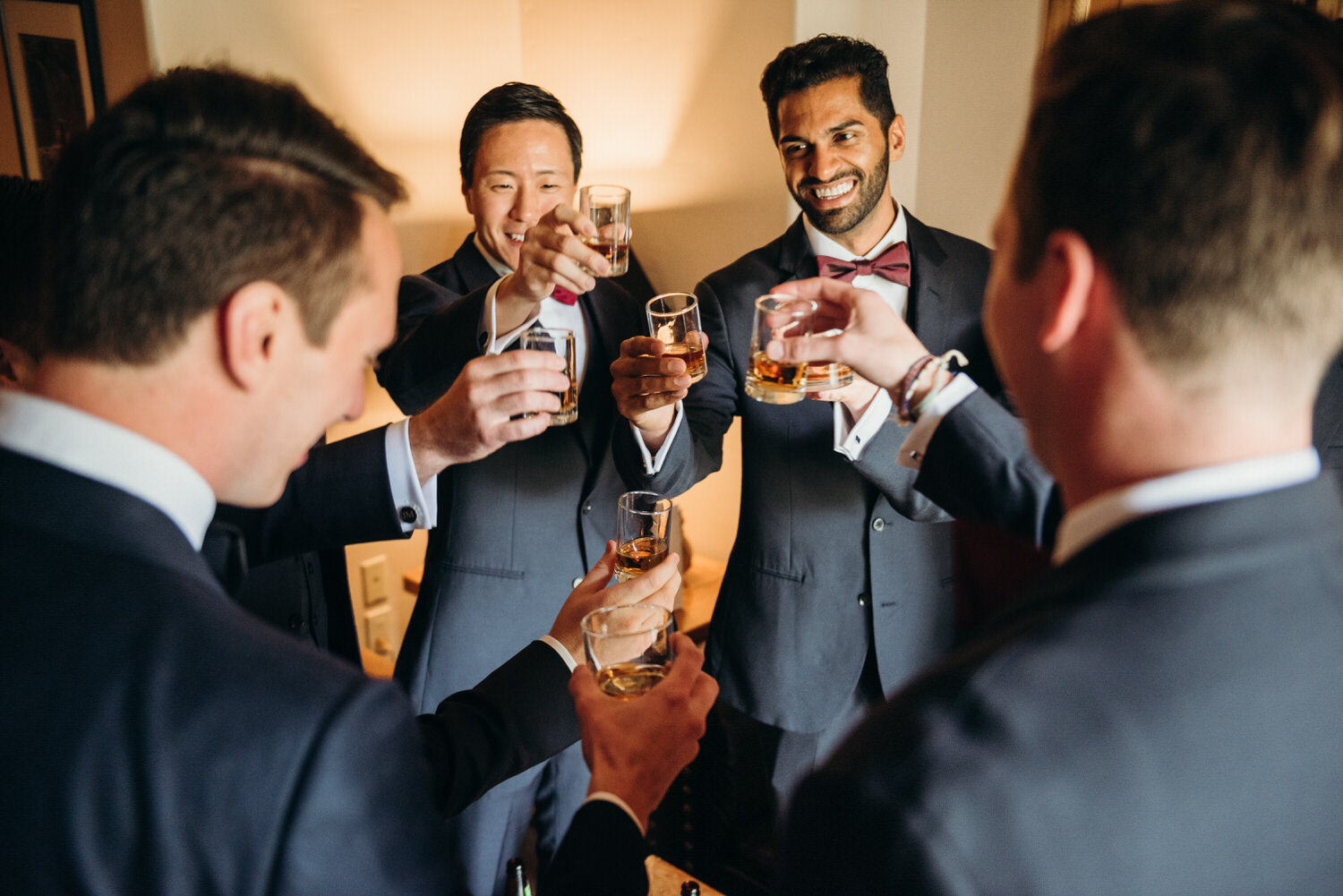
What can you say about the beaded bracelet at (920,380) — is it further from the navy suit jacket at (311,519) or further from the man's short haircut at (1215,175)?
the navy suit jacket at (311,519)

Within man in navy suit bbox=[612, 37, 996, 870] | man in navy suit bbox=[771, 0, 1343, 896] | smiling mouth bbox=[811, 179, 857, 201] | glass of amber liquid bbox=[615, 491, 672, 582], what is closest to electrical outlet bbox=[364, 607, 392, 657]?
man in navy suit bbox=[612, 37, 996, 870]

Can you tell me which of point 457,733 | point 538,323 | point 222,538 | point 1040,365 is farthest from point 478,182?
point 1040,365

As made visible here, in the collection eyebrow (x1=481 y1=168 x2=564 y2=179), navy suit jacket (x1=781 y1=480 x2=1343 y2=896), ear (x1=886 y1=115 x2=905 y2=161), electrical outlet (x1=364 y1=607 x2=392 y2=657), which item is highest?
ear (x1=886 y1=115 x2=905 y2=161)

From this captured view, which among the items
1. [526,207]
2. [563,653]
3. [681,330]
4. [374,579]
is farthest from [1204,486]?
[374,579]

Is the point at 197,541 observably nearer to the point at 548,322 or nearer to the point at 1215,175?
the point at 1215,175

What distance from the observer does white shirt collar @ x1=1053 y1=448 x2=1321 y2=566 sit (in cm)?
76

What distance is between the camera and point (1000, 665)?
2.39ft

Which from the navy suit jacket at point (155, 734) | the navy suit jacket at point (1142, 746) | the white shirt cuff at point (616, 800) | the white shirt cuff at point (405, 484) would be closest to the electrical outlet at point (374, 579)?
the white shirt cuff at point (405, 484)

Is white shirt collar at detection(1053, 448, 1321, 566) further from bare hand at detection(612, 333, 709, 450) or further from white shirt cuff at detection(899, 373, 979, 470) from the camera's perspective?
bare hand at detection(612, 333, 709, 450)

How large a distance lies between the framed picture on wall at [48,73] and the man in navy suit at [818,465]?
83.2 inches

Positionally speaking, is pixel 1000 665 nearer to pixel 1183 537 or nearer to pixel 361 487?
pixel 1183 537

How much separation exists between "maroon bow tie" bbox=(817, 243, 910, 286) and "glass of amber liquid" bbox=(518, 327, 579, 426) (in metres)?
0.74

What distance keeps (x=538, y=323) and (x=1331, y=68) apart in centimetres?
196

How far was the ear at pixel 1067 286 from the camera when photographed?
809 millimetres
